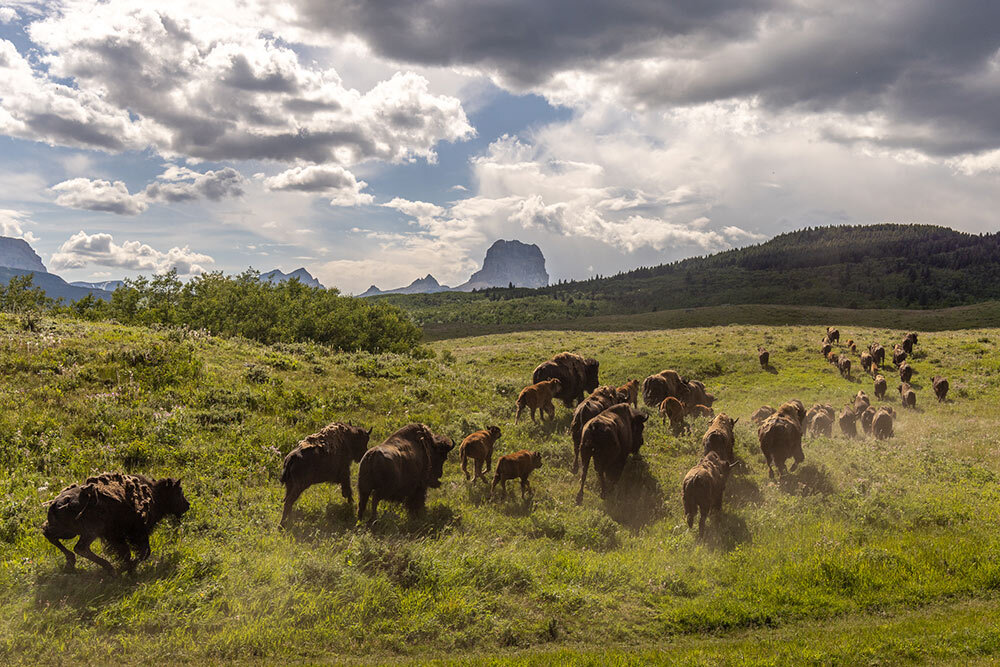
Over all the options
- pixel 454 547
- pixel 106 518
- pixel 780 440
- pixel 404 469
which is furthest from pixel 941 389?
pixel 106 518

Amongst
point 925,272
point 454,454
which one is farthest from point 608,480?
point 925,272

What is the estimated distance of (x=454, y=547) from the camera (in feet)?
33.3

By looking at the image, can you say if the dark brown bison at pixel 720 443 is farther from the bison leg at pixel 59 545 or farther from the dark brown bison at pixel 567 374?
the bison leg at pixel 59 545

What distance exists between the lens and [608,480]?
14.6m

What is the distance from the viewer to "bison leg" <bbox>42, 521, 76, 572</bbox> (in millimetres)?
7688

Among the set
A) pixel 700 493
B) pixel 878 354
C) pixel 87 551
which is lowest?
pixel 700 493

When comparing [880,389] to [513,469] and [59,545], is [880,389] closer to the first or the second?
[513,469]

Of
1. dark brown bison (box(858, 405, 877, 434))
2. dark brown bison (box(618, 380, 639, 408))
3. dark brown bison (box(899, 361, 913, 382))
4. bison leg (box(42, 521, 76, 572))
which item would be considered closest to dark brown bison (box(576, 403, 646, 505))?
dark brown bison (box(618, 380, 639, 408))

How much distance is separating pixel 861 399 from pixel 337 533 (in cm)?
2616

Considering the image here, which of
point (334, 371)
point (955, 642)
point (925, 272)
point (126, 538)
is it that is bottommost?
point (955, 642)

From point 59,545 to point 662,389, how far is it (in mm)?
23036

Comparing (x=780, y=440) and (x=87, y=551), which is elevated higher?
(x=87, y=551)

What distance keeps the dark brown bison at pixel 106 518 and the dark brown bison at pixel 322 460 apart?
2479 millimetres

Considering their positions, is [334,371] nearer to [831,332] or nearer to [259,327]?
[259,327]
